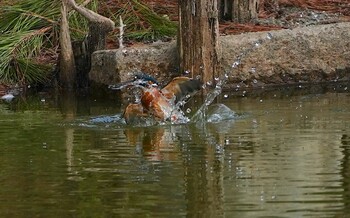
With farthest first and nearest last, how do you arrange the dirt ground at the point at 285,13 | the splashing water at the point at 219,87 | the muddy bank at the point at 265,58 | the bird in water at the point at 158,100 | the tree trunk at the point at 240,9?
the tree trunk at the point at 240,9
the dirt ground at the point at 285,13
the muddy bank at the point at 265,58
the splashing water at the point at 219,87
the bird in water at the point at 158,100

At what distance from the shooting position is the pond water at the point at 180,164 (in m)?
5.62

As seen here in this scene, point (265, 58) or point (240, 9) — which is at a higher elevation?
point (240, 9)

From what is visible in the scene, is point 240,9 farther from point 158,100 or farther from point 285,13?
point 158,100

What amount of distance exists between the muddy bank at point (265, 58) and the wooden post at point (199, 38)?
0.42 metres

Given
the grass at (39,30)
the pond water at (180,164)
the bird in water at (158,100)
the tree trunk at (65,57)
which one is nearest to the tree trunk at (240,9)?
the grass at (39,30)

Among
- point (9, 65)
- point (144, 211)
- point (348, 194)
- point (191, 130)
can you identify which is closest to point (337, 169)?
point (348, 194)

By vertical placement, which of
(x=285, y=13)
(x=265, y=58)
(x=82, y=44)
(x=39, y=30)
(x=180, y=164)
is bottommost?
(x=180, y=164)

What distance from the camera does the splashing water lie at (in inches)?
363

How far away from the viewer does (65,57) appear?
11.7m

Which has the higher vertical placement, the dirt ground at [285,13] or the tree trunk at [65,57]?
the dirt ground at [285,13]

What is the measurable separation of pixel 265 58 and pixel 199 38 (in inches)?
52.6

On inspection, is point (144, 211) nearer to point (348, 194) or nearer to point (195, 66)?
point (348, 194)

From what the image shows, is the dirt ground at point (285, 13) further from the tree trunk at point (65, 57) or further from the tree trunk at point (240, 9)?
the tree trunk at point (65, 57)

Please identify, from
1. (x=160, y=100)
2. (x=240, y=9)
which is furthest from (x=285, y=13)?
(x=160, y=100)
